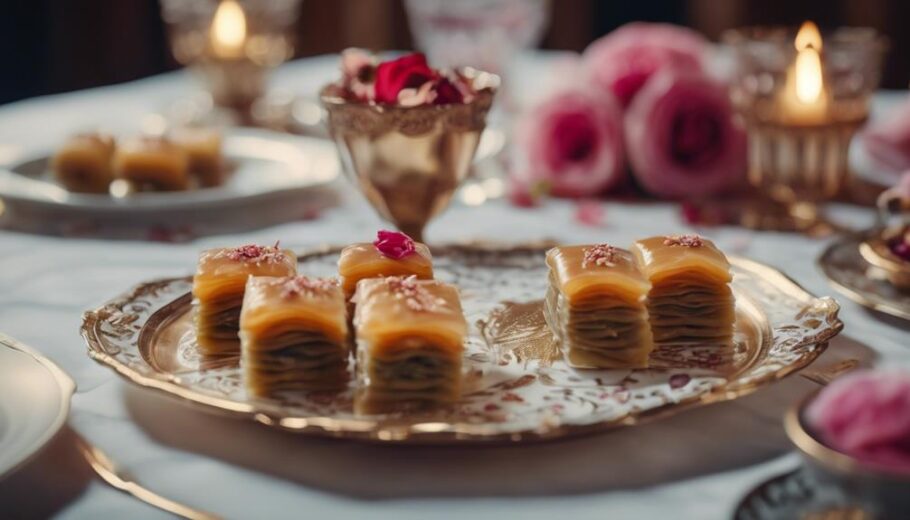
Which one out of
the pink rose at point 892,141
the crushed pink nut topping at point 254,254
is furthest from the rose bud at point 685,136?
the crushed pink nut topping at point 254,254

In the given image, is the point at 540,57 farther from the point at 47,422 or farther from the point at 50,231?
the point at 47,422

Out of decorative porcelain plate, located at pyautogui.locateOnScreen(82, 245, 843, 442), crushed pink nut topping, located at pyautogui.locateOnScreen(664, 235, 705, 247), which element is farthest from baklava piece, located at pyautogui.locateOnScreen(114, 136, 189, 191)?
crushed pink nut topping, located at pyautogui.locateOnScreen(664, 235, 705, 247)

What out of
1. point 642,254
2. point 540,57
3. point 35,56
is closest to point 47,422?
point 642,254

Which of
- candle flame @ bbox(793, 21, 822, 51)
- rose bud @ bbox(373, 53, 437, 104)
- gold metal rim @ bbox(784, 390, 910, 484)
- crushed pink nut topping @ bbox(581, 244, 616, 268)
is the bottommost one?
crushed pink nut topping @ bbox(581, 244, 616, 268)

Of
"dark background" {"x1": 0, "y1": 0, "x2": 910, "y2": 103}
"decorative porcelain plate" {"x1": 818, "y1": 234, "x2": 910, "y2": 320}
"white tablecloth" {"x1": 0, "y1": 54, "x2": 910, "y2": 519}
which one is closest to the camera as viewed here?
"white tablecloth" {"x1": 0, "y1": 54, "x2": 910, "y2": 519}

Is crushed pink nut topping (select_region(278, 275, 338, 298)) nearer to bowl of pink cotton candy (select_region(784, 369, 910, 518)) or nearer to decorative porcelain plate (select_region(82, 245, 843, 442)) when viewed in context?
decorative porcelain plate (select_region(82, 245, 843, 442))

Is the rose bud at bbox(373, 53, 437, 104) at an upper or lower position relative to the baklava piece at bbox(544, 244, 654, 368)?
upper

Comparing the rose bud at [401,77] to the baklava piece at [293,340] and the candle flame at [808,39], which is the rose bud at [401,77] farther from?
the candle flame at [808,39]
